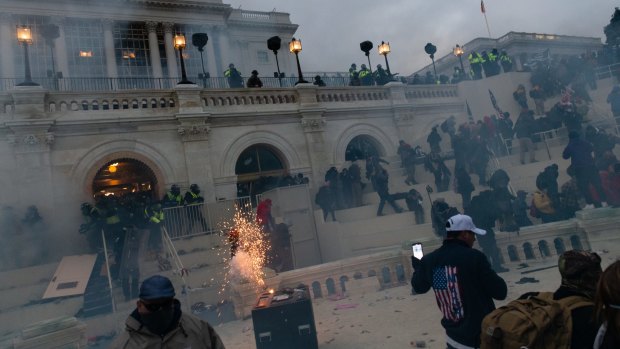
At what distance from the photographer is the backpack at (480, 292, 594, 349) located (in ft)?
7.21

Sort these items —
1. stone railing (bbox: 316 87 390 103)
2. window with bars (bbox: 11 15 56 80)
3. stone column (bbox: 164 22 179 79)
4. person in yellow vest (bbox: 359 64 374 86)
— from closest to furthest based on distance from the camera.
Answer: stone railing (bbox: 316 87 390 103) < person in yellow vest (bbox: 359 64 374 86) < window with bars (bbox: 11 15 56 80) < stone column (bbox: 164 22 179 79)

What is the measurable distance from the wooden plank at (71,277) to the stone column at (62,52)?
17073 millimetres

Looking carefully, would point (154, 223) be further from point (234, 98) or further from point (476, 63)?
point (476, 63)

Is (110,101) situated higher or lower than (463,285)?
higher

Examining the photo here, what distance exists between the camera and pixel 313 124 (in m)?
16.3

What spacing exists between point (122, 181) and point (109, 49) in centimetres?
1280

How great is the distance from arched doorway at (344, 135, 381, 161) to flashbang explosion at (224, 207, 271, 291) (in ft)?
21.9

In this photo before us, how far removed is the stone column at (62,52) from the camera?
22438 millimetres

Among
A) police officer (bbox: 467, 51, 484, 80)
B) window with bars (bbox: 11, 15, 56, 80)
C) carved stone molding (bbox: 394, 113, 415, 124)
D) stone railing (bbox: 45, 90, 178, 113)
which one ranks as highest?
window with bars (bbox: 11, 15, 56, 80)

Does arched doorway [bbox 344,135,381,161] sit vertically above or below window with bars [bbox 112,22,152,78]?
below

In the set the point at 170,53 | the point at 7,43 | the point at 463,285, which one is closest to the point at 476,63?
the point at 170,53

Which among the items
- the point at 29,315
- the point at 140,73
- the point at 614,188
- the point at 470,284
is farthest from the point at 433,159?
the point at 140,73

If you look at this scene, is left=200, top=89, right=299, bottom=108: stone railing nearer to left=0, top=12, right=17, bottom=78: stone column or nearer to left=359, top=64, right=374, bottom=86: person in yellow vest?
left=359, top=64, right=374, bottom=86: person in yellow vest

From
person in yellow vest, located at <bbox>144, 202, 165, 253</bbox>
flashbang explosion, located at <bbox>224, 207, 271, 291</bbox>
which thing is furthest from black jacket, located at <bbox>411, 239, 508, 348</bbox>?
person in yellow vest, located at <bbox>144, 202, 165, 253</bbox>
